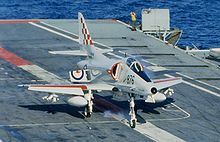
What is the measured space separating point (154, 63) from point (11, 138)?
28.4 metres

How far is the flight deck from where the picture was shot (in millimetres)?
45812

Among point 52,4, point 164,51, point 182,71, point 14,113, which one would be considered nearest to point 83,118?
point 14,113

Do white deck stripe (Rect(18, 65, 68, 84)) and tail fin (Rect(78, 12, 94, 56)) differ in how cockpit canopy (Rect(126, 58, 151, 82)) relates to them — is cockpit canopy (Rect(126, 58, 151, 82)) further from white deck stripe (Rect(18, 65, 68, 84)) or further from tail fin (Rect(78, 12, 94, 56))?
white deck stripe (Rect(18, 65, 68, 84))

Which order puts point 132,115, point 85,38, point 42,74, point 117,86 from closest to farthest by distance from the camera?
point 132,115 → point 117,86 → point 85,38 → point 42,74

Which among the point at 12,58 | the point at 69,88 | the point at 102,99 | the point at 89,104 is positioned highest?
the point at 69,88

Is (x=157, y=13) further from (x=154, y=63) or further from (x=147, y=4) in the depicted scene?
(x=147, y=4)

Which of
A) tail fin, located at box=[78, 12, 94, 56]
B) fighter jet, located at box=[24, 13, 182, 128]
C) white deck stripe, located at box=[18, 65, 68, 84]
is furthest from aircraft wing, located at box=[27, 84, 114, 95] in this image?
white deck stripe, located at box=[18, 65, 68, 84]

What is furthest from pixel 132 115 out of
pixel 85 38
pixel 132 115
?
pixel 85 38

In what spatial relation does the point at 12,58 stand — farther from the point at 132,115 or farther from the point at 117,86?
the point at 132,115

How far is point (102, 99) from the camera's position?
5462cm

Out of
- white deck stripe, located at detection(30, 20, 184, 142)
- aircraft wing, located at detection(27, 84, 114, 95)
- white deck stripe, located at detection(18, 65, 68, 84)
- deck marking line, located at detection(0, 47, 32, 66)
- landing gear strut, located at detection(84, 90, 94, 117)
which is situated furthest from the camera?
deck marking line, located at detection(0, 47, 32, 66)

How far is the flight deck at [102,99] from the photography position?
45.8 m

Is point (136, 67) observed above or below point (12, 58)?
above

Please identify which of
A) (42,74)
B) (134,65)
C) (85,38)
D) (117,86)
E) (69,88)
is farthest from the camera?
(42,74)
